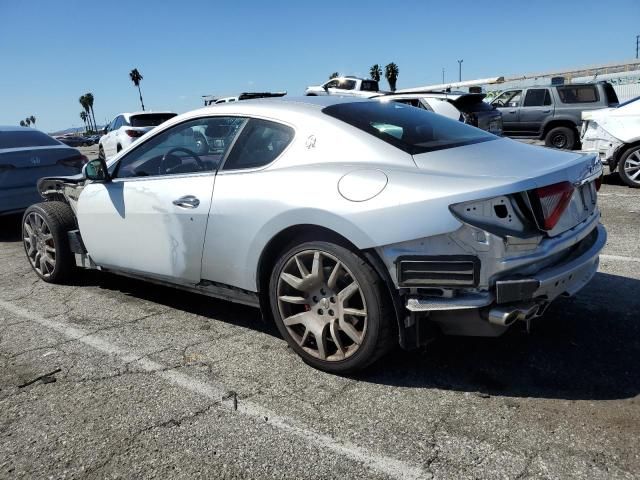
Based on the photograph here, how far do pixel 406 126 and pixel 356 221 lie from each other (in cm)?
94

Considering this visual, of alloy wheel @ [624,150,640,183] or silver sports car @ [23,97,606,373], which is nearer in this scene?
silver sports car @ [23,97,606,373]

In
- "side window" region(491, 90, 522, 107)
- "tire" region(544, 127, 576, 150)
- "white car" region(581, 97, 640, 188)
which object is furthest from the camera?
"side window" region(491, 90, 522, 107)

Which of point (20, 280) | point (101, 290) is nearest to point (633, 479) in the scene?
point (101, 290)

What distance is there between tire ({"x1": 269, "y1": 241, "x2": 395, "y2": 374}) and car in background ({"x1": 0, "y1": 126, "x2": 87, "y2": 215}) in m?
5.41

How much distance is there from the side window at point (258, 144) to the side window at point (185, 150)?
0.08 meters

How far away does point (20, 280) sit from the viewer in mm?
5238

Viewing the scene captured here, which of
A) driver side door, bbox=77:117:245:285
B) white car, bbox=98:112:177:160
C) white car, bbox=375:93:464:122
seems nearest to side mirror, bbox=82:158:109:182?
driver side door, bbox=77:117:245:285

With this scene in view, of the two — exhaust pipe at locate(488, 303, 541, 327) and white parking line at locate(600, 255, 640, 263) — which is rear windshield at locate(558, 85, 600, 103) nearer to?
white parking line at locate(600, 255, 640, 263)

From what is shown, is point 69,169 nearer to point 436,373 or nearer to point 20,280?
point 20,280

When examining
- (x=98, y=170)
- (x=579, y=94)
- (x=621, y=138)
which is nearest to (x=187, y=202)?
(x=98, y=170)

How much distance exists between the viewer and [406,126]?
3295 millimetres

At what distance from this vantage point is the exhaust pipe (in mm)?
2488

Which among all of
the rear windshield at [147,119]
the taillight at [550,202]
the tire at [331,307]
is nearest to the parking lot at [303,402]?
the tire at [331,307]

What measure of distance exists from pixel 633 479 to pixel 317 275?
64.4 inches
